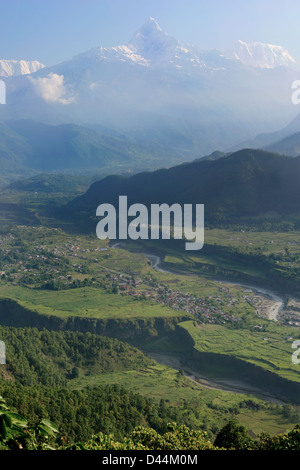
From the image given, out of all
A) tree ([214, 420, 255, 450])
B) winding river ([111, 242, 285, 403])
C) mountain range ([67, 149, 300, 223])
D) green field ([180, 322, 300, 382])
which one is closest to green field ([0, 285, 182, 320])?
green field ([180, 322, 300, 382])

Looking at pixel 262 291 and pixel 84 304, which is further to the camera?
pixel 262 291

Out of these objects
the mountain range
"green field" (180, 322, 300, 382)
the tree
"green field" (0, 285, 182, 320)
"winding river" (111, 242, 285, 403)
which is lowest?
"winding river" (111, 242, 285, 403)

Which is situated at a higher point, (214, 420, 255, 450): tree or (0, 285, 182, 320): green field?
(214, 420, 255, 450): tree

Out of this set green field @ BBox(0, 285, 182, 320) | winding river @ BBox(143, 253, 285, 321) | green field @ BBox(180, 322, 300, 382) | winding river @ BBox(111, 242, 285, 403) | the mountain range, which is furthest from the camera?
the mountain range

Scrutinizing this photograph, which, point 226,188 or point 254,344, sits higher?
point 226,188

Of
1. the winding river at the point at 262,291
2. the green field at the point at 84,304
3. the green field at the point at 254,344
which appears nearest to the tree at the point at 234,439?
the green field at the point at 254,344

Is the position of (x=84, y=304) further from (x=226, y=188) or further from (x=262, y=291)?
(x=226, y=188)

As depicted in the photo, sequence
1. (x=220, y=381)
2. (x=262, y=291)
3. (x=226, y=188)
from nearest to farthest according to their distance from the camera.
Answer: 1. (x=220, y=381)
2. (x=262, y=291)
3. (x=226, y=188)

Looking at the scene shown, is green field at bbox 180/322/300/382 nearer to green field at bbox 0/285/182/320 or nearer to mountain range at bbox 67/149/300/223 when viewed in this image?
green field at bbox 0/285/182/320

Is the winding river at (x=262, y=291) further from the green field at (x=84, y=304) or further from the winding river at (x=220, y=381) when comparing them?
the green field at (x=84, y=304)

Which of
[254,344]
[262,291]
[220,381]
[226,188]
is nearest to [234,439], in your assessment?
[220,381]
